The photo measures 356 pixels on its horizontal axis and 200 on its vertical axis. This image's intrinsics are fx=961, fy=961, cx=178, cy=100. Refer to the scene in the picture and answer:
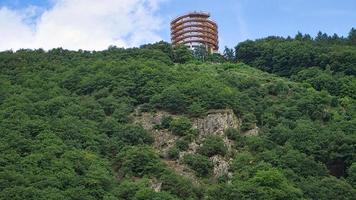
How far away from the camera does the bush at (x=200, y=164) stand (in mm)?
75312

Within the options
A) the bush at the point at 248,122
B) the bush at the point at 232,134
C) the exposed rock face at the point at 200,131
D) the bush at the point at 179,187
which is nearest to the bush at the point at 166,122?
the exposed rock face at the point at 200,131

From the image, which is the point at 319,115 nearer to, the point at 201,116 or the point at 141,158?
the point at 201,116

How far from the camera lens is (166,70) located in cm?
9662

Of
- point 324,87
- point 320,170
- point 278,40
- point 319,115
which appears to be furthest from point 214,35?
point 320,170

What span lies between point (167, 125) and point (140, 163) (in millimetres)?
8468

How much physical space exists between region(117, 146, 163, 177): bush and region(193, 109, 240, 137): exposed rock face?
6846 millimetres

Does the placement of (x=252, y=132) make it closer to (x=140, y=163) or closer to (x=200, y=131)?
(x=200, y=131)

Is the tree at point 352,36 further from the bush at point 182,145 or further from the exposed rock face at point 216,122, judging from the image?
the bush at point 182,145

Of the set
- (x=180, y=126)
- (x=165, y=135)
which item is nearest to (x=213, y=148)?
(x=180, y=126)

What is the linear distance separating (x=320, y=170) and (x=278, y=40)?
4777 centimetres

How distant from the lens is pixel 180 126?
80750 mm

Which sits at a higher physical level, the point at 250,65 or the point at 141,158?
the point at 250,65

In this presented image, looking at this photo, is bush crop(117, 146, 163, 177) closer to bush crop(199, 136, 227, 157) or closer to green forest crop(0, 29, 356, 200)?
green forest crop(0, 29, 356, 200)

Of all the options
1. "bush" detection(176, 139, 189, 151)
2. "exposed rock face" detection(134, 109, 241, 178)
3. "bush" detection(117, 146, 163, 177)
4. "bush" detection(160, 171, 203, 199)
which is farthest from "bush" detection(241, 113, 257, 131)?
"bush" detection(160, 171, 203, 199)
